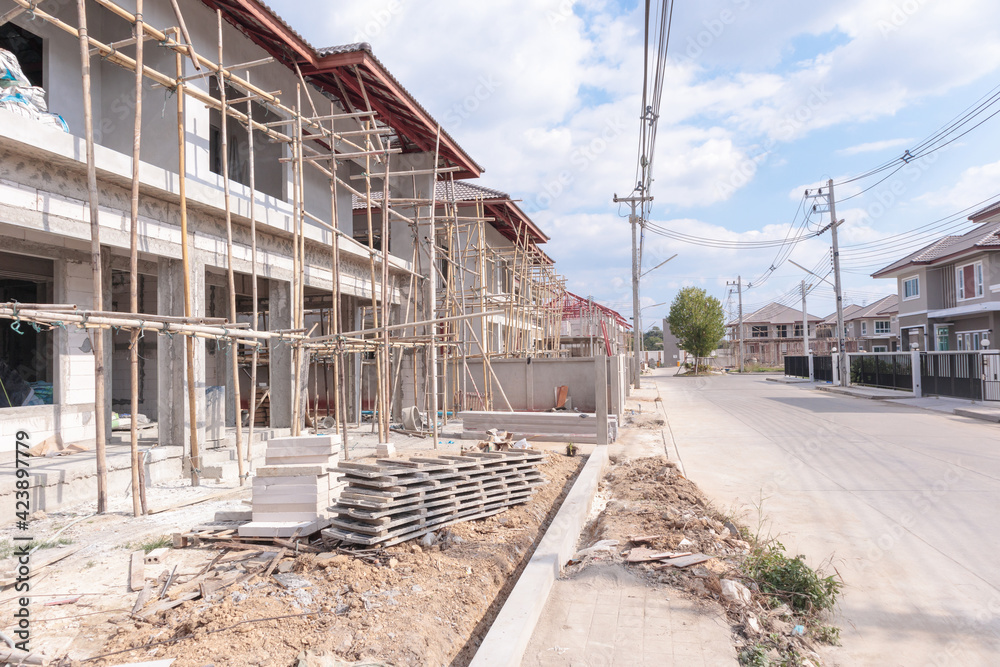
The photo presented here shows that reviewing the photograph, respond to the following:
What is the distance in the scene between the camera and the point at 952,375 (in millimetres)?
20766

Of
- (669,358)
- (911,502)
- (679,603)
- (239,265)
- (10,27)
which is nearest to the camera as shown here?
(679,603)

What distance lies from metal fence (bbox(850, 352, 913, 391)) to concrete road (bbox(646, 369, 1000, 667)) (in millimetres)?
10596

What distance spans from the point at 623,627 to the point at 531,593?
0.69 m

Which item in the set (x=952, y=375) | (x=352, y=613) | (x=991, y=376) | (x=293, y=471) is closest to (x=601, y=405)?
(x=293, y=471)

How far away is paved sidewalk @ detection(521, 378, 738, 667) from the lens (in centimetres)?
357

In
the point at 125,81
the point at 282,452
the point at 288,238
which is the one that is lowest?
the point at 282,452

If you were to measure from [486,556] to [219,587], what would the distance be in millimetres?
2269

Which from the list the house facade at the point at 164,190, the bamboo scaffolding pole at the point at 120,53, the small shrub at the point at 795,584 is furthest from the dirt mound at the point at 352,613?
the bamboo scaffolding pole at the point at 120,53

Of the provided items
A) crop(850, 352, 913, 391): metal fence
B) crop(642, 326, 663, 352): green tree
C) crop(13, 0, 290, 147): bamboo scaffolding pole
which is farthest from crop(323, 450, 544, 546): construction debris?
crop(642, 326, 663, 352): green tree

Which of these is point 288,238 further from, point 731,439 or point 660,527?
point 731,439

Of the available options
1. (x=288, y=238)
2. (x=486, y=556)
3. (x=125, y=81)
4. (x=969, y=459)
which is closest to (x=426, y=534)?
(x=486, y=556)

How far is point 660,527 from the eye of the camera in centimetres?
603

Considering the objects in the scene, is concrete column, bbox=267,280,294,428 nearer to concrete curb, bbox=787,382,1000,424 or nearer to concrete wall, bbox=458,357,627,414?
concrete wall, bbox=458,357,627,414

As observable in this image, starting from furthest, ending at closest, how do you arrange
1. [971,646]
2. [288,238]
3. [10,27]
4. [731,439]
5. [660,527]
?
[731,439], [288,238], [10,27], [660,527], [971,646]
